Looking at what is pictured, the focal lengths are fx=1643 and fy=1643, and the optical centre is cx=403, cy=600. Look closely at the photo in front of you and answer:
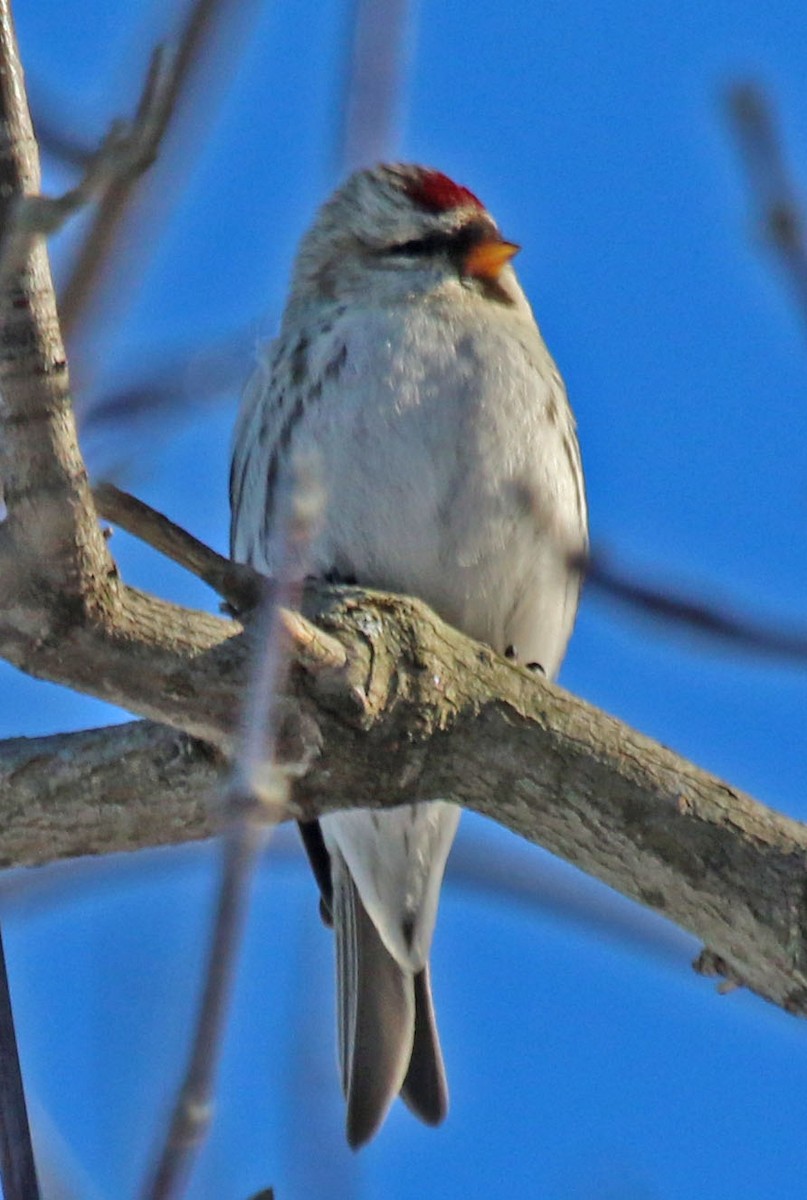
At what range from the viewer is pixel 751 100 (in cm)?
134

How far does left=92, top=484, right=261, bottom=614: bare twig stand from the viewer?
6.79 ft

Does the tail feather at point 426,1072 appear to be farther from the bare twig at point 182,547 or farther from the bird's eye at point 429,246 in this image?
the bird's eye at point 429,246

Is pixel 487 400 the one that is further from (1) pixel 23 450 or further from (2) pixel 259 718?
(2) pixel 259 718

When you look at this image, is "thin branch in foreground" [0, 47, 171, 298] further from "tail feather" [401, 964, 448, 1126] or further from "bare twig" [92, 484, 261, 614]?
"tail feather" [401, 964, 448, 1126]

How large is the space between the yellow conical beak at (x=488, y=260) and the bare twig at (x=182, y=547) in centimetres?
149

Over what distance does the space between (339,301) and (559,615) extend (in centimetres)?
82

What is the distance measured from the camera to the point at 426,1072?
11.0 feet

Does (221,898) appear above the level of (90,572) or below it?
below

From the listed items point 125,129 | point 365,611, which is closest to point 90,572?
point 365,611

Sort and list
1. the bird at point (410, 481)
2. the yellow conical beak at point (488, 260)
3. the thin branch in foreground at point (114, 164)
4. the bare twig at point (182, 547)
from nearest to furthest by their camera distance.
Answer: the thin branch in foreground at point (114, 164)
the bare twig at point (182, 547)
the bird at point (410, 481)
the yellow conical beak at point (488, 260)

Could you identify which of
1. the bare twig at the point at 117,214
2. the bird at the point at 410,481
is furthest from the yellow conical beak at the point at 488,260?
the bare twig at the point at 117,214

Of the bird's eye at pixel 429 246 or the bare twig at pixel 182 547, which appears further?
the bird's eye at pixel 429 246

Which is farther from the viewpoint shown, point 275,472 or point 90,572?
point 275,472

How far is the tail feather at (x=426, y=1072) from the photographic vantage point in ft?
10.8
